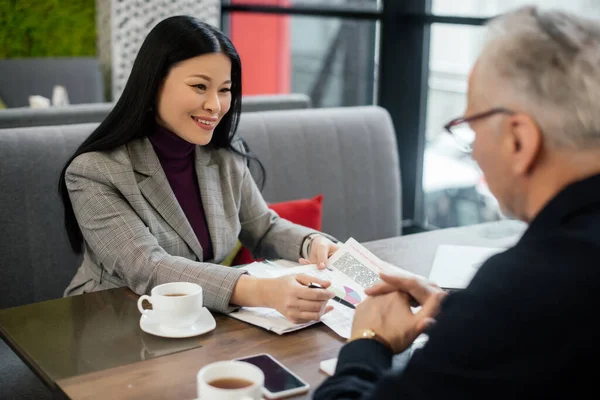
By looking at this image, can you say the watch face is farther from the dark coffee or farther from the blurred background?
the blurred background

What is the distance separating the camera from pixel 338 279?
1.68 meters

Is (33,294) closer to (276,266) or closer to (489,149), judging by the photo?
(276,266)

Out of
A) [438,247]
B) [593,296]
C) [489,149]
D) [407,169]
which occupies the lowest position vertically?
[407,169]

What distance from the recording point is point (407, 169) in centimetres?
421

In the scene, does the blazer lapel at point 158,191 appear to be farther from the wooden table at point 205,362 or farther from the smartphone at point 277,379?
the smartphone at point 277,379

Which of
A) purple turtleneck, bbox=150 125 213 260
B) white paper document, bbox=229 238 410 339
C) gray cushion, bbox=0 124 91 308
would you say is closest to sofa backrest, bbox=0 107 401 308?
gray cushion, bbox=0 124 91 308

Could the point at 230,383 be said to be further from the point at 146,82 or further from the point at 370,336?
the point at 146,82

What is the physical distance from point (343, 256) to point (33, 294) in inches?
42.3

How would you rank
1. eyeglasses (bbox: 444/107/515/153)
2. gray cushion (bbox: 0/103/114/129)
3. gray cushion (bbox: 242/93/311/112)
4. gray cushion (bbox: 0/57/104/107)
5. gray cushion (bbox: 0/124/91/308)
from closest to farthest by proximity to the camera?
eyeglasses (bbox: 444/107/515/153) < gray cushion (bbox: 0/124/91/308) < gray cushion (bbox: 0/103/114/129) < gray cushion (bbox: 242/93/311/112) < gray cushion (bbox: 0/57/104/107)

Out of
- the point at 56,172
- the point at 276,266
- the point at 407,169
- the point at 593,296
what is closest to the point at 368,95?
the point at 407,169

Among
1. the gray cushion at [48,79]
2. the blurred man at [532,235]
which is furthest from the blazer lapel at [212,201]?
the gray cushion at [48,79]

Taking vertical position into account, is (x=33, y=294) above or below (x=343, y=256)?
below

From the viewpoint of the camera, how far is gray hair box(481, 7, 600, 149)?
3.06 ft

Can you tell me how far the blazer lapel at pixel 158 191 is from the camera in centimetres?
189
